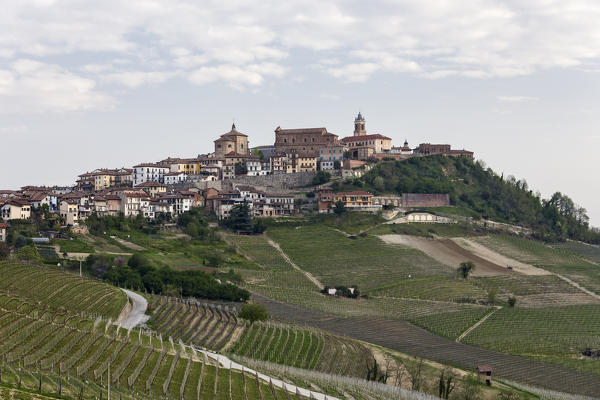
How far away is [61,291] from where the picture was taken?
49.3 m

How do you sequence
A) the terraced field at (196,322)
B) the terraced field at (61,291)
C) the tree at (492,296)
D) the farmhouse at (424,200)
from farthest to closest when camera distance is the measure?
the farmhouse at (424,200) → the tree at (492,296) → the terraced field at (61,291) → the terraced field at (196,322)

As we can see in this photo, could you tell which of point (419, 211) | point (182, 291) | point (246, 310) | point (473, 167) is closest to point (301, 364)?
point (246, 310)

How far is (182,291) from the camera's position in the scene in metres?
63.2

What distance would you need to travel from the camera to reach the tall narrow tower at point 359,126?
139 metres

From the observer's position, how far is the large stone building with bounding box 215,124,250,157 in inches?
4771

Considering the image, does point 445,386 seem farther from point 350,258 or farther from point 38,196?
point 38,196

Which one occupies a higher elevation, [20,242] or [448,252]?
[20,242]

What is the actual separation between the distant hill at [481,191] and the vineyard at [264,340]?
59.5 m

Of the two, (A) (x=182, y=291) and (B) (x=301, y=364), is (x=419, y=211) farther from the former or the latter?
(B) (x=301, y=364)

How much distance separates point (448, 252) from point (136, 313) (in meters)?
50.0

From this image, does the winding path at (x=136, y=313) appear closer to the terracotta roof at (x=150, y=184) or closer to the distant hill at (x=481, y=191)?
the terracotta roof at (x=150, y=184)

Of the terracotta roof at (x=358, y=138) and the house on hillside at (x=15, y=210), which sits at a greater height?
the terracotta roof at (x=358, y=138)

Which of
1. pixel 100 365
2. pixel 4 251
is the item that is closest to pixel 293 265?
pixel 4 251

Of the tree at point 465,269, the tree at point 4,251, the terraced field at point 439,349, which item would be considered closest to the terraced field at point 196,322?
the terraced field at point 439,349
